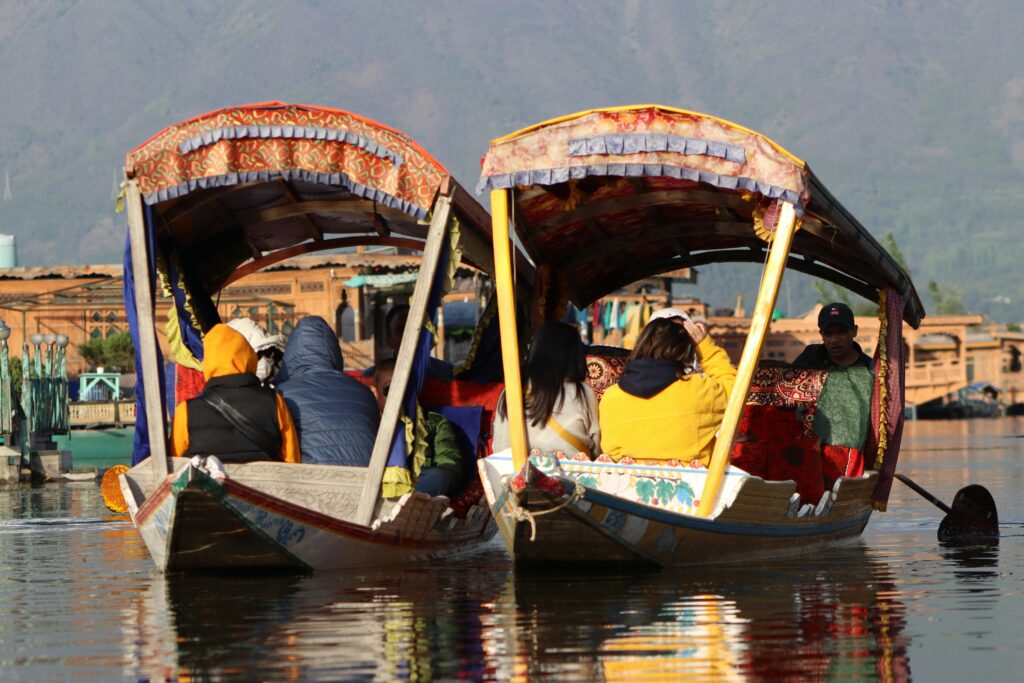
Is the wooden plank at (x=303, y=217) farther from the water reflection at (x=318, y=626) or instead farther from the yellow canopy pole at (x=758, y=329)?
the yellow canopy pole at (x=758, y=329)

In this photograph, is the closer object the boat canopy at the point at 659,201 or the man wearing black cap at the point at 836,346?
the boat canopy at the point at 659,201

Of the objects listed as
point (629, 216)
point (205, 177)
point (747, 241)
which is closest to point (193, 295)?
point (205, 177)

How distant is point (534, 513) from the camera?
9.34 meters

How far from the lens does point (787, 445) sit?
39.9 feet

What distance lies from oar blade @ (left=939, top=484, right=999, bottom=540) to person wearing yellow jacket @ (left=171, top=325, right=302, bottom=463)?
212 inches

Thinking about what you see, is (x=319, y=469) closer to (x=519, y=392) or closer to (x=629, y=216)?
(x=519, y=392)

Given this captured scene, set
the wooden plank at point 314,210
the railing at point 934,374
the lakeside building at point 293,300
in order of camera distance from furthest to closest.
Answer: the railing at point 934,374, the lakeside building at point 293,300, the wooden plank at point 314,210

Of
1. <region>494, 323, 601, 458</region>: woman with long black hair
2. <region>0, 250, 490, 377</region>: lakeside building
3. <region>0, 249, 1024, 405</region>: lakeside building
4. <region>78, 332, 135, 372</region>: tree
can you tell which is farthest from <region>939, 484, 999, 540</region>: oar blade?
<region>78, 332, 135, 372</region>: tree

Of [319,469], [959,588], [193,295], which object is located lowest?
[959,588]

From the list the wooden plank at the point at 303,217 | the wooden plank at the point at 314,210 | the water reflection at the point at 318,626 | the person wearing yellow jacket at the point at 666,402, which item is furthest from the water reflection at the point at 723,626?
the wooden plank at the point at 303,217

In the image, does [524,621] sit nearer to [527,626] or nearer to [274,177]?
[527,626]

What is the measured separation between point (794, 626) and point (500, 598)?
1.84m

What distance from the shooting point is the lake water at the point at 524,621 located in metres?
6.85

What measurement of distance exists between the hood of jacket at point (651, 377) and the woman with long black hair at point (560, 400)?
36cm
